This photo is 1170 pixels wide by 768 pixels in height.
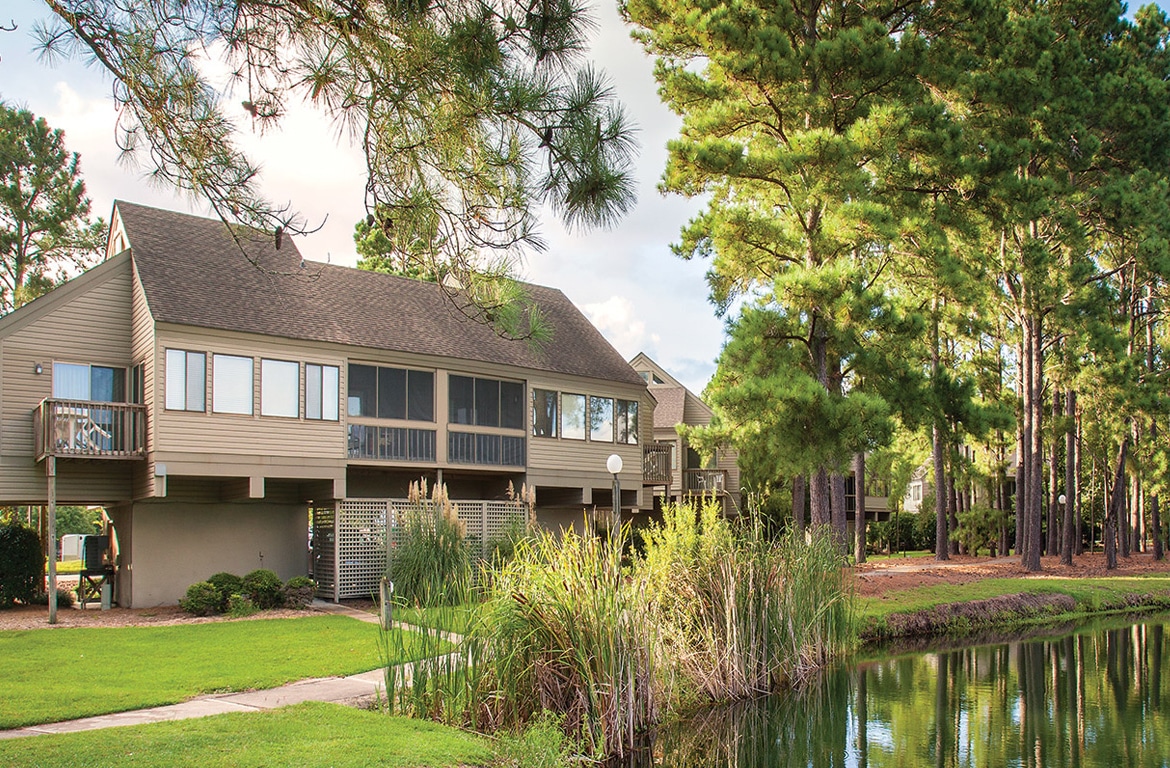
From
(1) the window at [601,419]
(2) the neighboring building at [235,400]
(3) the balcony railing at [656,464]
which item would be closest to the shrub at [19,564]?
(2) the neighboring building at [235,400]

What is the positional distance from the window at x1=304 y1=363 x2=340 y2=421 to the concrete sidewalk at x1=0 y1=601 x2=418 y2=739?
388 inches

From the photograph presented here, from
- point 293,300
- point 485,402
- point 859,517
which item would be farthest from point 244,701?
point 859,517

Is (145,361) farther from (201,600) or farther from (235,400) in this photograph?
(201,600)

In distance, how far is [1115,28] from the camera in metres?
26.9

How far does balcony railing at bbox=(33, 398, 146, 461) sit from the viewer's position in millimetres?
17766

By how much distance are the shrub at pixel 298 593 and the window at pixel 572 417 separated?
825 cm

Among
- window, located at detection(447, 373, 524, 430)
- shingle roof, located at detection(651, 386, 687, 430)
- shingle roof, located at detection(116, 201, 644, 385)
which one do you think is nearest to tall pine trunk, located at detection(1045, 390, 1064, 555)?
shingle roof, located at detection(651, 386, 687, 430)

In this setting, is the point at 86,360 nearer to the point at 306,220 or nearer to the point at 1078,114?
the point at 306,220

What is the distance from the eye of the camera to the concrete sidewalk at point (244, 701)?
28.4 feet

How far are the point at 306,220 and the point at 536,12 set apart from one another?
2269 millimetres

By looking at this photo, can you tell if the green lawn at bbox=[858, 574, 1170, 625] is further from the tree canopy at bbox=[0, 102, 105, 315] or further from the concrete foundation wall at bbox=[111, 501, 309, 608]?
the tree canopy at bbox=[0, 102, 105, 315]

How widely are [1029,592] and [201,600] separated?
1661 cm

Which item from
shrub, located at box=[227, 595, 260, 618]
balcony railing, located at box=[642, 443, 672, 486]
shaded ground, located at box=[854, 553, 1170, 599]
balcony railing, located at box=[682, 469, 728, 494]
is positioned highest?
balcony railing, located at box=[642, 443, 672, 486]

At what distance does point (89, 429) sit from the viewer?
18.2m
